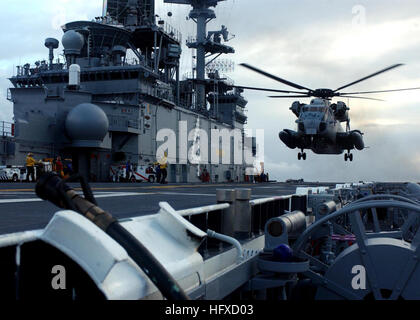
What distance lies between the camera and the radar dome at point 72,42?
34.8m

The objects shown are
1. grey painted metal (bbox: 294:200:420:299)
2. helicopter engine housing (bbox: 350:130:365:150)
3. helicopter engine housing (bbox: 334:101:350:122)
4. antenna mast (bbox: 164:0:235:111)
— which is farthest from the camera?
antenna mast (bbox: 164:0:235:111)

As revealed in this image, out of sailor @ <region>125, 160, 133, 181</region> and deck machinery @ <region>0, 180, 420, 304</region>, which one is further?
sailor @ <region>125, 160, 133, 181</region>

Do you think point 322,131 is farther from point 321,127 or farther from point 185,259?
point 185,259

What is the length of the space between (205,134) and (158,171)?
17.7 metres

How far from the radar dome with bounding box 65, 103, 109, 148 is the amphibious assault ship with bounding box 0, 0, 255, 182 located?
7 centimetres

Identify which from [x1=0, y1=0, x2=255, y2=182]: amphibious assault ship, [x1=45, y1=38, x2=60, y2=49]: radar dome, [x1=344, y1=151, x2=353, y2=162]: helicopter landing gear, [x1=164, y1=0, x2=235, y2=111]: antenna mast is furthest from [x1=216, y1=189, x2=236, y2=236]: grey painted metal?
[x1=164, y1=0, x2=235, y2=111]: antenna mast

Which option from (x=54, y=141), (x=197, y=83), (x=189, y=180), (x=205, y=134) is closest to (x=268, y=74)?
(x=54, y=141)

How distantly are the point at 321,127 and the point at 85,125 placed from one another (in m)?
16.3

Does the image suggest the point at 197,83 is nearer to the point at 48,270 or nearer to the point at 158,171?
the point at 158,171

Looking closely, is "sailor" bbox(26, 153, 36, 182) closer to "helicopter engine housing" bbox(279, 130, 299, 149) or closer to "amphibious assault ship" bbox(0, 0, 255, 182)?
"amphibious assault ship" bbox(0, 0, 255, 182)

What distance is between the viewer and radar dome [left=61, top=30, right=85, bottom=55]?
3478 centimetres

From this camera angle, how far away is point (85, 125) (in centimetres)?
2920

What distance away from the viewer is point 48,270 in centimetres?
220

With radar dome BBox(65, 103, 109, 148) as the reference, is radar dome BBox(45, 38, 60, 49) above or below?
above
